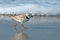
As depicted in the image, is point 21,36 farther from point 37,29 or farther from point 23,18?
point 37,29

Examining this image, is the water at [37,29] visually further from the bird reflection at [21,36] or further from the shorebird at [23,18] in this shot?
the shorebird at [23,18]

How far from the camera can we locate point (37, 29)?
8188 mm

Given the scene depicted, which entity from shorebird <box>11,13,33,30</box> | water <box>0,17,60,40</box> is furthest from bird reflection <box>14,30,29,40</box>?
shorebird <box>11,13,33,30</box>

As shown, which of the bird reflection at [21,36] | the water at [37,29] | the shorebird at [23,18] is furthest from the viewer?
the shorebird at [23,18]

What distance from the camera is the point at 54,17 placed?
9867 millimetres

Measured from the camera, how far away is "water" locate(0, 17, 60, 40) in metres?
7.44

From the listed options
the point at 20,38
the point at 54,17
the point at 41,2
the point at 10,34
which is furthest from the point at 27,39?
the point at 41,2

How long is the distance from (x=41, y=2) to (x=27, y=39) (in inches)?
167

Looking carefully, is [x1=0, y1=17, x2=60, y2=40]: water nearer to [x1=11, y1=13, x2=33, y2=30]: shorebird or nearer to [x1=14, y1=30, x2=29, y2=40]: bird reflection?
[x1=14, y1=30, x2=29, y2=40]: bird reflection

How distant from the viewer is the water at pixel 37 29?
7.44 metres

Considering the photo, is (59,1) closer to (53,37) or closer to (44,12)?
(44,12)

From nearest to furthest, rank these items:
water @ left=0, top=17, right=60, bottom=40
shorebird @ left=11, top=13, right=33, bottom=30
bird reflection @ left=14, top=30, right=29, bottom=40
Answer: bird reflection @ left=14, top=30, right=29, bottom=40 < water @ left=0, top=17, right=60, bottom=40 < shorebird @ left=11, top=13, right=33, bottom=30

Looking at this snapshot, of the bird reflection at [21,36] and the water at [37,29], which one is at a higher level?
the bird reflection at [21,36]

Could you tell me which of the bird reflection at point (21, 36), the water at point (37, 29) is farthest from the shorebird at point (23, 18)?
the bird reflection at point (21, 36)
